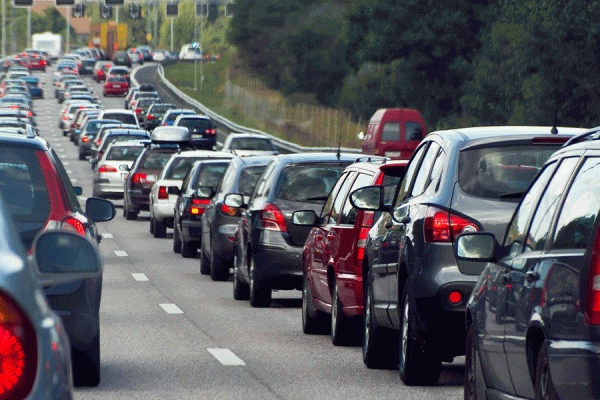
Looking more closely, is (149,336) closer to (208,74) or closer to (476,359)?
(476,359)

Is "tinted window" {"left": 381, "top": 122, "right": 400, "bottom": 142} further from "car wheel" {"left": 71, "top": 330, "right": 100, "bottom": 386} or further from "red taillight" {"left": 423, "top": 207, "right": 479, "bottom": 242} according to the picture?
"red taillight" {"left": 423, "top": 207, "right": 479, "bottom": 242}

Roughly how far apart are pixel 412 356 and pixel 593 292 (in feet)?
13.7

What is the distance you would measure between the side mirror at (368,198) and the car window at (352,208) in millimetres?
1013

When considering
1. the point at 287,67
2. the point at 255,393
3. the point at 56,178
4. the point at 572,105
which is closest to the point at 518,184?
the point at 255,393

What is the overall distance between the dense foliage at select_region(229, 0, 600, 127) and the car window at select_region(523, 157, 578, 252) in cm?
4143

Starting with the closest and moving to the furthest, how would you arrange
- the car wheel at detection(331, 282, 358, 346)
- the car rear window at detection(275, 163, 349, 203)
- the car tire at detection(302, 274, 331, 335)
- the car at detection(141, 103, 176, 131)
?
the car wheel at detection(331, 282, 358, 346)
the car tire at detection(302, 274, 331, 335)
the car rear window at detection(275, 163, 349, 203)
the car at detection(141, 103, 176, 131)

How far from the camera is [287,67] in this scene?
→ 10388cm

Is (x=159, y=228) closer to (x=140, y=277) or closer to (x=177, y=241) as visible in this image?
(x=177, y=241)

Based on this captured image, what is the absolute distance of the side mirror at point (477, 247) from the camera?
6832 millimetres

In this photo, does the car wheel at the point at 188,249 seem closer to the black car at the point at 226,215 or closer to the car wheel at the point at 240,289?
the black car at the point at 226,215

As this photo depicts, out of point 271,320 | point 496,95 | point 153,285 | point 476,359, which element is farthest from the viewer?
point 496,95

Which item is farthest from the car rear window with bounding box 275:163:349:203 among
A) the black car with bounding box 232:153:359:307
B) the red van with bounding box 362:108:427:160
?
the red van with bounding box 362:108:427:160

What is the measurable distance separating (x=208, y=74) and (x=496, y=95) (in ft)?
158

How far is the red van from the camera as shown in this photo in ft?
133
